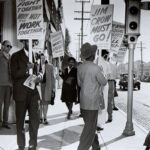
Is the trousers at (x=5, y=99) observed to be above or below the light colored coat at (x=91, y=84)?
below

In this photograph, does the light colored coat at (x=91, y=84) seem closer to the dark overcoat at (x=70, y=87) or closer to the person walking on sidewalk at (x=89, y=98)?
the person walking on sidewalk at (x=89, y=98)

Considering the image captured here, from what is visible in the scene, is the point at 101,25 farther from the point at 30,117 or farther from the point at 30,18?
the point at 30,117

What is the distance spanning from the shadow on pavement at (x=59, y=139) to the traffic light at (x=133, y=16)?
279 cm

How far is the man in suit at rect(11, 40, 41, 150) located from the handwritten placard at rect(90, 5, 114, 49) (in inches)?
125

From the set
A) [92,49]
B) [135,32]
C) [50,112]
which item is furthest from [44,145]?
[50,112]

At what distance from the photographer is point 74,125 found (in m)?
10.6

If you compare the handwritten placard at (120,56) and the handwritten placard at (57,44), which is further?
the handwritten placard at (120,56)

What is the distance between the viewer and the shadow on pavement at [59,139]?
25.4 feet

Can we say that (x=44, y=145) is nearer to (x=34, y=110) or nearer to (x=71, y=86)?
(x=34, y=110)

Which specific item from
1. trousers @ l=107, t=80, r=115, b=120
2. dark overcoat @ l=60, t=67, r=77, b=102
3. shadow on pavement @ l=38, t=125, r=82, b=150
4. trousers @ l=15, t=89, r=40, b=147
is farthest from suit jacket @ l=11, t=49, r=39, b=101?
dark overcoat @ l=60, t=67, r=77, b=102

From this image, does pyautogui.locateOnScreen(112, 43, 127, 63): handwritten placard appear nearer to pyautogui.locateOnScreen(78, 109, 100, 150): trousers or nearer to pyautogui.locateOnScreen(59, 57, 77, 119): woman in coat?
pyautogui.locateOnScreen(59, 57, 77, 119): woman in coat

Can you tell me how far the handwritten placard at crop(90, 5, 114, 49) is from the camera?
9617mm


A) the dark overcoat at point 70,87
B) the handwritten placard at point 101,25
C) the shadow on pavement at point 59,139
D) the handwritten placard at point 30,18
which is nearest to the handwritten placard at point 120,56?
the dark overcoat at point 70,87

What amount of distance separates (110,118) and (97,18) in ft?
10.7
